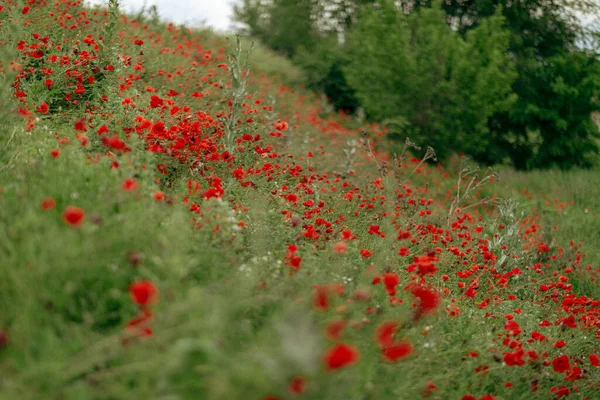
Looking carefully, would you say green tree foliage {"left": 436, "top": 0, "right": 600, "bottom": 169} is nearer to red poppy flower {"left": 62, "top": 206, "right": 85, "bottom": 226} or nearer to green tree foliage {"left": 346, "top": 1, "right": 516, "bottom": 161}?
green tree foliage {"left": 346, "top": 1, "right": 516, "bottom": 161}

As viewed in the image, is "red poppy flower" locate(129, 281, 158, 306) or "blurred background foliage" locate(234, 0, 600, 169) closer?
"red poppy flower" locate(129, 281, 158, 306)

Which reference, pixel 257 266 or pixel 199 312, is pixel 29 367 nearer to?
pixel 199 312

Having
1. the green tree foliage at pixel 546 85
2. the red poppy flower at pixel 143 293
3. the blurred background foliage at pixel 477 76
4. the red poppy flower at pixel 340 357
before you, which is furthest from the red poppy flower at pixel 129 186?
the green tree foliage at pixel 546 85

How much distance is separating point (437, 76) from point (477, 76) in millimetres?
843

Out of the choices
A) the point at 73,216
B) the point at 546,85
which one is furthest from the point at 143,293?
the point at 546,85

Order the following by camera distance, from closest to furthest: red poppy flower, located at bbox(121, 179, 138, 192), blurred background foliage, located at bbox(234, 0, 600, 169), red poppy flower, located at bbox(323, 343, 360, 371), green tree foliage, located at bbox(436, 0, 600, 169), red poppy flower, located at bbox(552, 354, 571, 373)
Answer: red poppy flower, located at bbox(323, 343, 360, 371) < red poppy flower, located at bbox(121, 179, 138, 192) < red poppy flower, located at bbox(552, 354, 571, 373) < blurred background foliage, located at bbox(234, 0, 600, 169) < green tree foliage, located at bbox(436, 0, 600, 169)

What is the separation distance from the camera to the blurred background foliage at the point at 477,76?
9.96 m

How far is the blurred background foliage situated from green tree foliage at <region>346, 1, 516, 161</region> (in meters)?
0.02

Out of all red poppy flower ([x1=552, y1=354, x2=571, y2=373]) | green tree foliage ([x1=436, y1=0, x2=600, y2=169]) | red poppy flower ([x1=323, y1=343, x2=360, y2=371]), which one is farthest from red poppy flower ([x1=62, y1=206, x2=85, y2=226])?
green tree foliage ([x1=436, y1=0, x2=600, y2=169])

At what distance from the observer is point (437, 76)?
1023 centimetres

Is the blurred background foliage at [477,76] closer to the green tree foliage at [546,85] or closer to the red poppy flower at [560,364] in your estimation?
the green tree foliage at [546,85]

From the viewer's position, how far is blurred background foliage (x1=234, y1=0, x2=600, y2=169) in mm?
9961

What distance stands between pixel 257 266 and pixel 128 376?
106 cm

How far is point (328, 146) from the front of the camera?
30.2ft
